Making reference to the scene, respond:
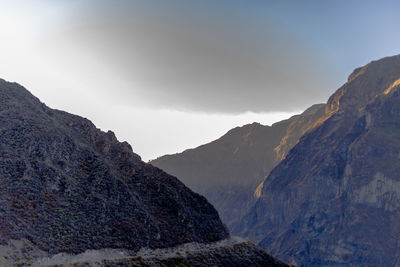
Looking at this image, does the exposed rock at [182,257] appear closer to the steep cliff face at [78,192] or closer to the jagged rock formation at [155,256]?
the jagged rock formation at [155,256]

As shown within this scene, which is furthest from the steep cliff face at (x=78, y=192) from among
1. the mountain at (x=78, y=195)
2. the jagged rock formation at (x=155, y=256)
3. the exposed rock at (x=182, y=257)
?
the exposed rock at (x=182, y=257)

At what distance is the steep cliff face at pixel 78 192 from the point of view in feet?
173

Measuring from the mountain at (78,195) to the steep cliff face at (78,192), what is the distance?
129mm


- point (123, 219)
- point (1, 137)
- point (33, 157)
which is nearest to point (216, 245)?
point (123, 219)

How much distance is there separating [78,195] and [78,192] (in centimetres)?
61

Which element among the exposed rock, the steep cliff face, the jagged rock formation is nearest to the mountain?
the steep cliff face

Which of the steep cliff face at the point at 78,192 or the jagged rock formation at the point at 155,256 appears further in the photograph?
the steep cliff face at the point at 78,192

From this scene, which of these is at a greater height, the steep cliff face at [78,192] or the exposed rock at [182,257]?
the steep cliff face at [78,192]

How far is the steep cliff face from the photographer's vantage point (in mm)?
52719

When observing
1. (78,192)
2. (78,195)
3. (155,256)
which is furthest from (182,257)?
(78,192)

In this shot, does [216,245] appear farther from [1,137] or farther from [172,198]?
[1,137]

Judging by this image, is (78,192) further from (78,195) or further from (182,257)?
(182,257)

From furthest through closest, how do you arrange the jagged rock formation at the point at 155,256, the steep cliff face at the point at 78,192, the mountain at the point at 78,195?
the steep cliff face at the point at 78,192, the mountain at the point at 78,195, the jagged rock formation at the point at 155,256

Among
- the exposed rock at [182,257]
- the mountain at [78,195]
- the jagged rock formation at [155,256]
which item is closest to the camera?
the jagged rock formation at [155,256]
